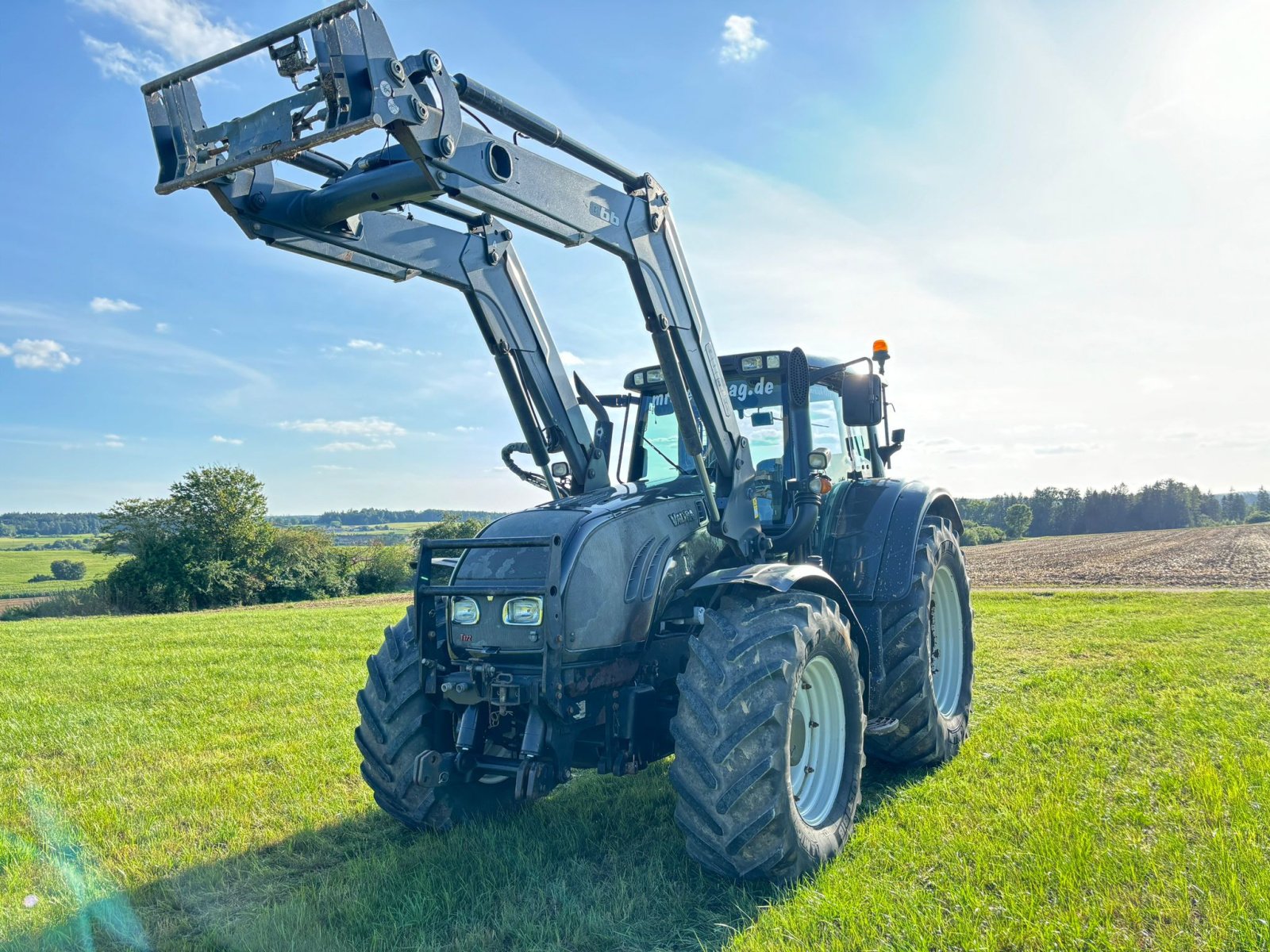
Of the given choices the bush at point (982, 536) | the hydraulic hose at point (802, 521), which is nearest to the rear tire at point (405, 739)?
the hydraulic hose at point (802, 521)

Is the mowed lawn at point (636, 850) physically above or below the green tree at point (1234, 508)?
below

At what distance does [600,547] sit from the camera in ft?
14.5

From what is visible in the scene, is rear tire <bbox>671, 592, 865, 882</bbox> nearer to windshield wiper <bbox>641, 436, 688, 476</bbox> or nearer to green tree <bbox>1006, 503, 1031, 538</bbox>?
windshield wiper <bbox>641, 436, 688, 476</bbox>

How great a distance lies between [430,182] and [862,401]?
10.4 ft

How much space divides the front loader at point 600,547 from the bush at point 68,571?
2766 inches

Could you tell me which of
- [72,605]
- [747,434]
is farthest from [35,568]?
[747,434]

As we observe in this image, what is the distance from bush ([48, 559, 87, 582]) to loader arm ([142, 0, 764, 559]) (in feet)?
232

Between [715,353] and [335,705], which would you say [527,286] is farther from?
[335,705]

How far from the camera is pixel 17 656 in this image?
1452cm

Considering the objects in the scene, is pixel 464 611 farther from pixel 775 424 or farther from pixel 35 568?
pixel 35 568

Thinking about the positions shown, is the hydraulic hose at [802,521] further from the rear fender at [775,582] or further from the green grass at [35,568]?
the green grass at [35,568]

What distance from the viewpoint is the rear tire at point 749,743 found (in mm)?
3768

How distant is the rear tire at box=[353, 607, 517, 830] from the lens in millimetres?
4621

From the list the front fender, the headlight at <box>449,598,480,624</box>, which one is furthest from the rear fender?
the headlight at <box>449,598,480,624</box>
